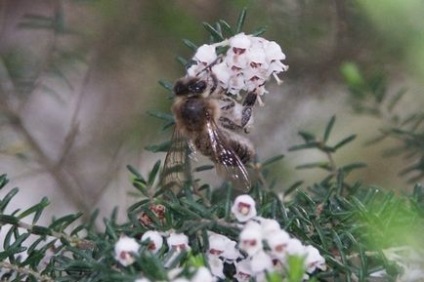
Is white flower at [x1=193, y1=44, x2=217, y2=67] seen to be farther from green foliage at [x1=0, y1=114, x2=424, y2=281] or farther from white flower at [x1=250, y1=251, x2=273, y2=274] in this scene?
white flower at [x1=250, y1=251, x2=273, y2=274]

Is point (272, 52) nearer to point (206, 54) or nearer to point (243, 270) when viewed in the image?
point (206, 54)

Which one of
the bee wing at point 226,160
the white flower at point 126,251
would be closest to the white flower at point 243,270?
the white flower at point 126,251

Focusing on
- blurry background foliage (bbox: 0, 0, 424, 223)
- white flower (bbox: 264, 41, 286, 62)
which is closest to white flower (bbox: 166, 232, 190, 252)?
white flower (bbox: 264, 41, 286, 62)

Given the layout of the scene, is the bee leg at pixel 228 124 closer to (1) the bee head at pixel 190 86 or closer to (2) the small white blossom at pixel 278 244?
(1) the bee head at pixel 190 86

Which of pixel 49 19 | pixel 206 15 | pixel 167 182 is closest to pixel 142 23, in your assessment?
pixel 206 15

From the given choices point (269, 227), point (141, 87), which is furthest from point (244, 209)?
point (141, 87)

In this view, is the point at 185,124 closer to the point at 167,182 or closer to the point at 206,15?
the point at 167,182
